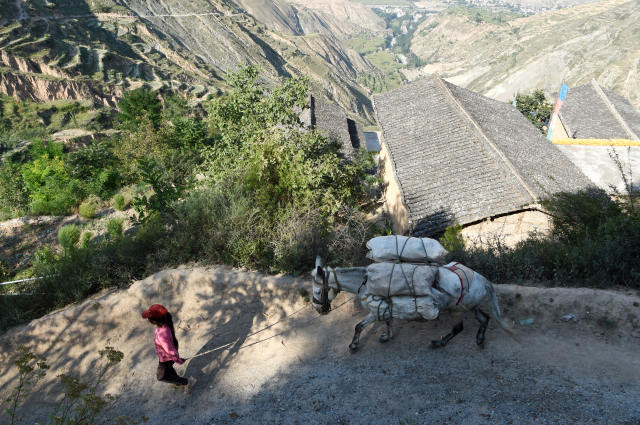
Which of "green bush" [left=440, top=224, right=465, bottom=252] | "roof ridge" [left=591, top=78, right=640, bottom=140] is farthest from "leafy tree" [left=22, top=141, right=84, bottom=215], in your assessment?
"roof ridge" [left=591, top=78, right=640, bottom=140]

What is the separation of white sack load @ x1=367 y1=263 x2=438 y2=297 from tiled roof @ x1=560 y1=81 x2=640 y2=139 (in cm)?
1892

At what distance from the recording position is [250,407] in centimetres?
428

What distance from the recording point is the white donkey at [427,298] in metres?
4.11

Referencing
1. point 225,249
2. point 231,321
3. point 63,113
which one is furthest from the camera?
point 63,113

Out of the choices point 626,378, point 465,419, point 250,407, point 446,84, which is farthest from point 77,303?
point 446,84

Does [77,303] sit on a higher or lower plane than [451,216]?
higher

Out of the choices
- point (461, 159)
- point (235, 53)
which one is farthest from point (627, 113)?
point (235, 53)

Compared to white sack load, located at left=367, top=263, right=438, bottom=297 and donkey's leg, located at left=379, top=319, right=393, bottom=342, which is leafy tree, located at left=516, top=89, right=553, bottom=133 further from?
white sack load, located at left=367, top=263, right=438, bottom=297

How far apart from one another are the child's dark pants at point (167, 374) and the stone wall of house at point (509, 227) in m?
6.97

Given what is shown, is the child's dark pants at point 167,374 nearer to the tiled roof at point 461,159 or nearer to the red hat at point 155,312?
the red hat at point 155,312

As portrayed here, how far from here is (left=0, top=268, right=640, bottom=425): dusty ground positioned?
3.63 m

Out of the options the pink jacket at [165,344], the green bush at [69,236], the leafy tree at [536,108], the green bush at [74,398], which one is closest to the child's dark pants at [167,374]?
the pink jacket at [165,344]

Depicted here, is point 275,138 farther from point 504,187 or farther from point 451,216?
point 504,187

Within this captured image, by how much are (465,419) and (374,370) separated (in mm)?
1214
